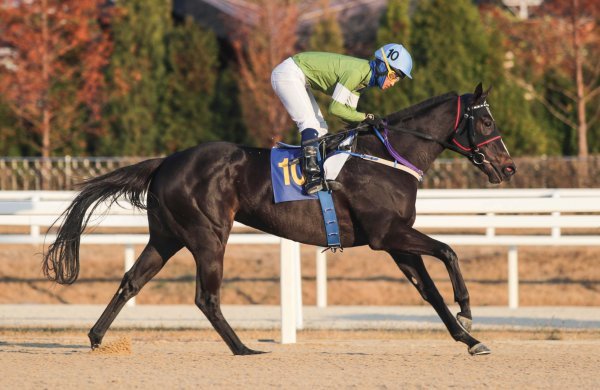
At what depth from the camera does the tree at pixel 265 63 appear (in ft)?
72.1

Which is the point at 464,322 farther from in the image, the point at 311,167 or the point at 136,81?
the point at 136,81

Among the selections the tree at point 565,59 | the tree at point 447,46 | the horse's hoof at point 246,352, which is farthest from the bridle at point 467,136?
the tree at point 565,59

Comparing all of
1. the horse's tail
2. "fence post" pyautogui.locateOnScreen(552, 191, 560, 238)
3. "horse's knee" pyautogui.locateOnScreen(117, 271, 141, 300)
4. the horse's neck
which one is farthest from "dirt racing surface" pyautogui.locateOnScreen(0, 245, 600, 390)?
the horse's neck

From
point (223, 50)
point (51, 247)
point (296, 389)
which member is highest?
point (223, 50)

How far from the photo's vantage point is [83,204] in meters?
7.73

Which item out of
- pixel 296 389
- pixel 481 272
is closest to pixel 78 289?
pixel 481 272

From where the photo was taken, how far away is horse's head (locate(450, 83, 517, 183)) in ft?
24.2

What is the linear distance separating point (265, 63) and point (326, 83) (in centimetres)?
1479

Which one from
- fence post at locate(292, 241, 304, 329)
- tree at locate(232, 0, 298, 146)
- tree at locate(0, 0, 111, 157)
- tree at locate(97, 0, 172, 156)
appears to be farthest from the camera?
tree at locate(97, 0, 172, 156)

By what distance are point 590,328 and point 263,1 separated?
47.4ft

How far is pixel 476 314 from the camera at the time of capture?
9992mm

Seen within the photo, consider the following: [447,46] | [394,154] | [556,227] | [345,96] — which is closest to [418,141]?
[394,154]

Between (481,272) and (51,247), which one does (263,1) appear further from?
(51,247)

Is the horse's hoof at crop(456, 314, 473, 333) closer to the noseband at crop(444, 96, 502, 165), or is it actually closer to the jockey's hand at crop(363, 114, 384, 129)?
the noseband at crop(444, 96, 502, 165)
